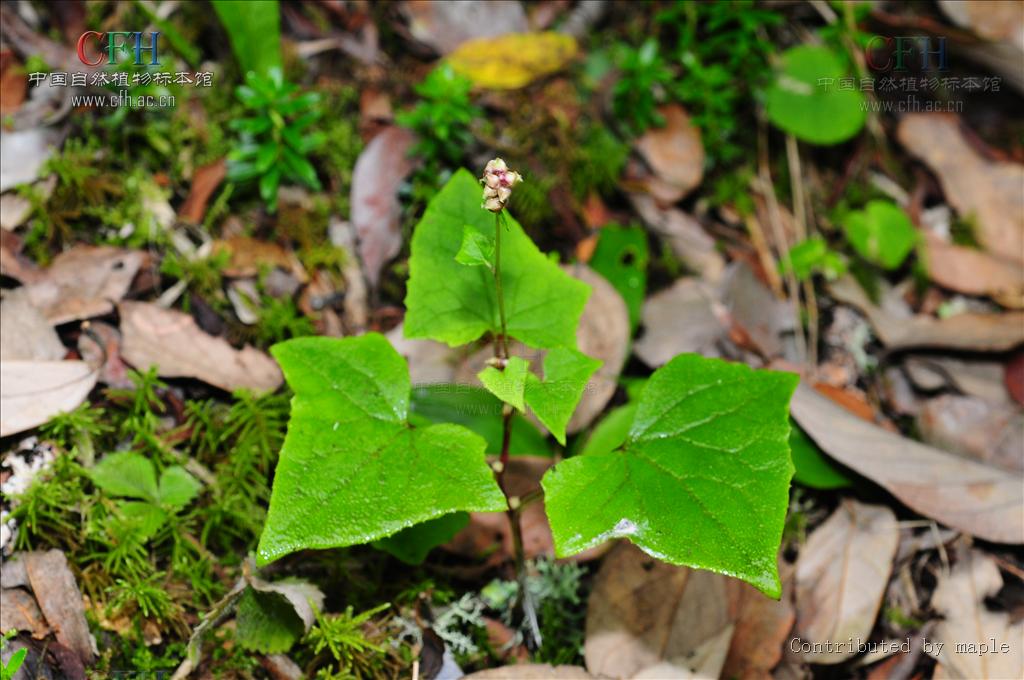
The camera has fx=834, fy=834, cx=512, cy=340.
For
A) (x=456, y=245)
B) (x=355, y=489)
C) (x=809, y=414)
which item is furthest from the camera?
(x=809, y=414)

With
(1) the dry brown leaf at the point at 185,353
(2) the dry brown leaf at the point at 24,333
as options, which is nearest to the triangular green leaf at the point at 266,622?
(1) the dry brown leaf at the point at 185,353

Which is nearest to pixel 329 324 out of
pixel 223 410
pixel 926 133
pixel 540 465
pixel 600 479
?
pixel 223 410

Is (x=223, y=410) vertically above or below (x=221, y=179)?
below

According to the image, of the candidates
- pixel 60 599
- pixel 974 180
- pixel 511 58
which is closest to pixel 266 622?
pixel 60 599

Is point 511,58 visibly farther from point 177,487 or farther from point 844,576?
point 844,576

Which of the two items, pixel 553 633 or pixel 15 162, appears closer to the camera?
pixel 553 633

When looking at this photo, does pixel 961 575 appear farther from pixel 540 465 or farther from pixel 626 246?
pixel 626 246

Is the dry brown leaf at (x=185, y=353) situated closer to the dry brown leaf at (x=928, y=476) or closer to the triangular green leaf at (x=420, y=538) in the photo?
the triangular green leaf at (x=420, y=538)
